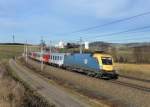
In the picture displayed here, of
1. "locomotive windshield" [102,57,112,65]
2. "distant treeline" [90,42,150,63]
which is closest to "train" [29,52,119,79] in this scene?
"locomotive windshield" [102,57,112,65]

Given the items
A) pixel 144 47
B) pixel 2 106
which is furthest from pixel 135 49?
pixel 2 106

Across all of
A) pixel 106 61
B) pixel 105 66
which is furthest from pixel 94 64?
pixel 105 66

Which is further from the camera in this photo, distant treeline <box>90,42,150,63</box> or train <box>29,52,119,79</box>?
distant treeline <box>90,42,150,63</box>

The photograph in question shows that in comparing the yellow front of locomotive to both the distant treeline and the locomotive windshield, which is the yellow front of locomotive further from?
the distant treeline

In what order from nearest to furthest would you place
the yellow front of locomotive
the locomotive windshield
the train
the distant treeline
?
the yellow front of locomotive < the train < the locomotive windshield < the distant treeline

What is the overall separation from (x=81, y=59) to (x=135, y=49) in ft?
195

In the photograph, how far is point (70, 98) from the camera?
22.3m

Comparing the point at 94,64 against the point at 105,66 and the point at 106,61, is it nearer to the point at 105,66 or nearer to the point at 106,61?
the point at 106,61

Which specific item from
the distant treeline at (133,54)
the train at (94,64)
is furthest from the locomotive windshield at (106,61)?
the distant treeline at (133,54)

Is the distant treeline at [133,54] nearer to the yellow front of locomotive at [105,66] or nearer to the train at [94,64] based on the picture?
the train at [94,64]

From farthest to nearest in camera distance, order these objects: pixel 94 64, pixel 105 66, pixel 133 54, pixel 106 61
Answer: pixel 133 54 < pixel 94 64 < pixel 106 61 < pixel 105 66

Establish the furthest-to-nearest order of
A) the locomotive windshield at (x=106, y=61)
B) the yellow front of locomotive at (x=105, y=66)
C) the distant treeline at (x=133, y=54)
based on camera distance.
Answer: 1. the distant treeline at (x=133, y=54)
2. the locomotive windshield at (x=106, y=61)
3. the yellow front of locomotive at (x=105, y=66)

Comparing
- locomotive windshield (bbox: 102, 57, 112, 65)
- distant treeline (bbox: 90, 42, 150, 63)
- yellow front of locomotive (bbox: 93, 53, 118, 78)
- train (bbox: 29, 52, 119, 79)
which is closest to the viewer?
yellow front of locomotive (bbox: 93, 53, 118, 78)

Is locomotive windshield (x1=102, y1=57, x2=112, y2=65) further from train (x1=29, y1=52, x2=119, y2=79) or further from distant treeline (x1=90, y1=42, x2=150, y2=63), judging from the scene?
distant treeline (x1=90, y1=42, x2=150, y2=63)
